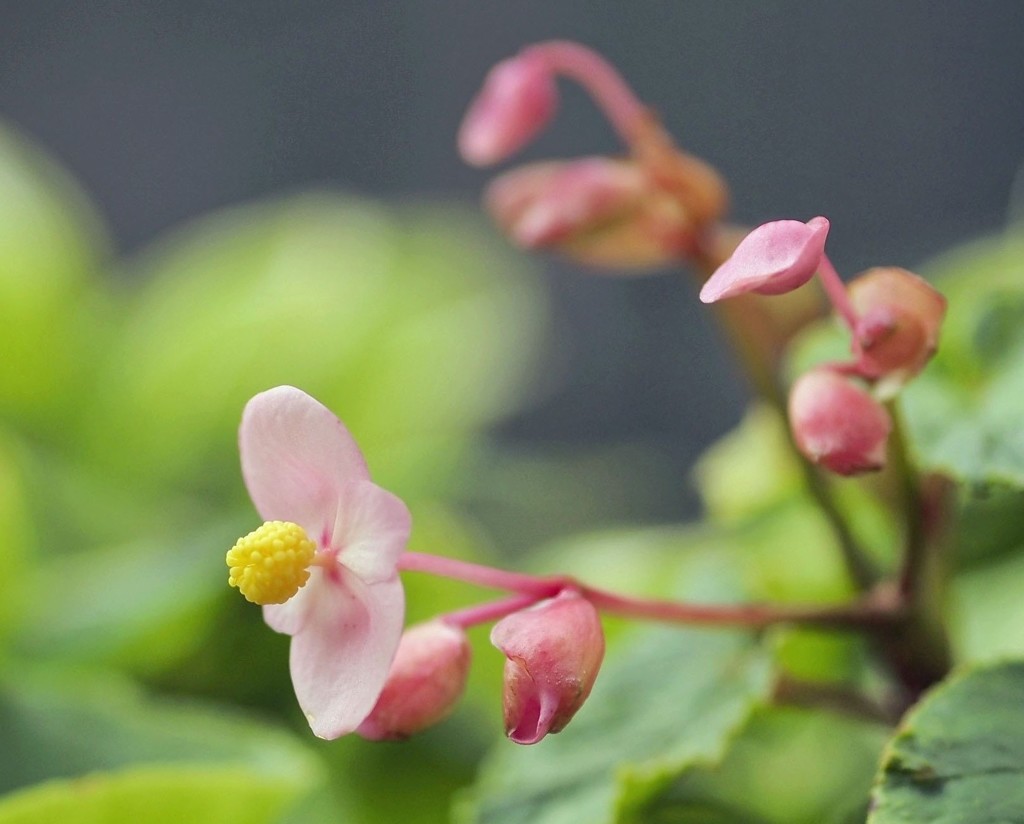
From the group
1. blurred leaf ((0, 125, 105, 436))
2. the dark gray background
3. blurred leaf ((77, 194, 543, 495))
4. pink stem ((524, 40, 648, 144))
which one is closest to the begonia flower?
pink stem ((524, 40, 648, 144))

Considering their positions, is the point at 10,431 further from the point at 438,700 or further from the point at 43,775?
the point at 438,700

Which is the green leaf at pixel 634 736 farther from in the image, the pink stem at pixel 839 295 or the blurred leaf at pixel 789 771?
the pink stem at pixel 839 295

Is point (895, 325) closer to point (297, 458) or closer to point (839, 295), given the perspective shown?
point (839, 295)

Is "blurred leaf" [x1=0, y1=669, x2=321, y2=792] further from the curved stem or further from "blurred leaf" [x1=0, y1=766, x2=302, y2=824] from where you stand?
the curved stem

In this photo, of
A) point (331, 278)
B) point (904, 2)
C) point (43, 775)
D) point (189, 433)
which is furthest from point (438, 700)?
point (904, 2)

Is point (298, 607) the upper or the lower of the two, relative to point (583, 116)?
lower

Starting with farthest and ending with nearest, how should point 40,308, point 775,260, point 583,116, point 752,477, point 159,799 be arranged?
1. point 583,116
2. point 40,308
3. point 752,477
4. point 159,799
5. point 775,260

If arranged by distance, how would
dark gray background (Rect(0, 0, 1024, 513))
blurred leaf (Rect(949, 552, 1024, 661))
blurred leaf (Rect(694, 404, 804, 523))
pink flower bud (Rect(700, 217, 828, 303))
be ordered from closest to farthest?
pink flower bud (Rect(700, 217, 828, 303)), blurred leaf (Rect(949, 552, 1024, 661)), blurred leaf (Rect(694, 404, 804, 523)), dark gray background (Rect(0, 0, 1024, 513))

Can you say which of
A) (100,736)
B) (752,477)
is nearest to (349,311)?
(752,477)
